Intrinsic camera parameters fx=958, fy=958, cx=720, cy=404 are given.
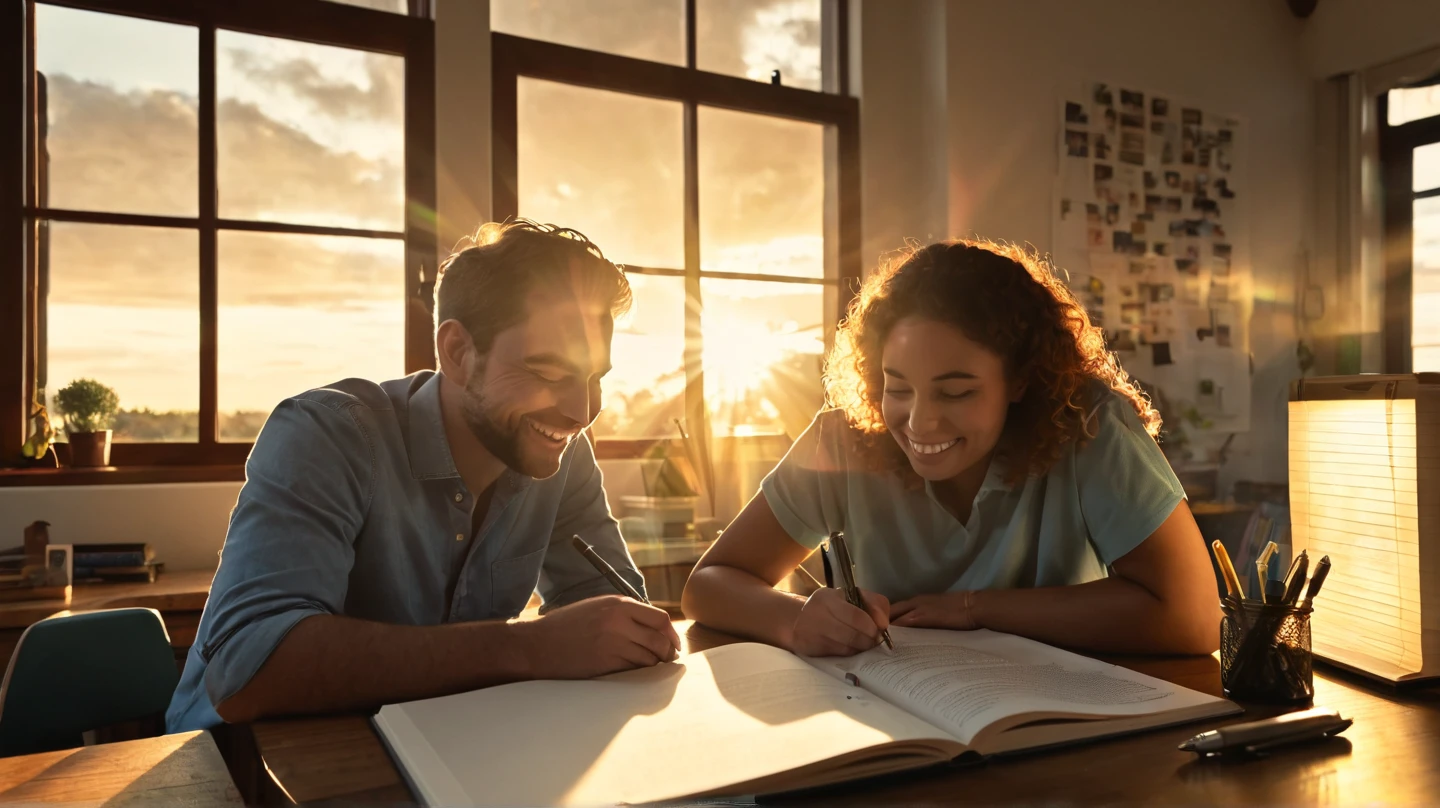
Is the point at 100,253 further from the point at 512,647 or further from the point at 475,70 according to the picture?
the point at 512,647

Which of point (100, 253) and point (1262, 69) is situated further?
point (1262, 69)

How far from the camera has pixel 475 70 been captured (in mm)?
2771

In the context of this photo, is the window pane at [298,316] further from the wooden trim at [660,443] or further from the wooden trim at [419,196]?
the wooden trim at [660,443]

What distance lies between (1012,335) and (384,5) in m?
2.22

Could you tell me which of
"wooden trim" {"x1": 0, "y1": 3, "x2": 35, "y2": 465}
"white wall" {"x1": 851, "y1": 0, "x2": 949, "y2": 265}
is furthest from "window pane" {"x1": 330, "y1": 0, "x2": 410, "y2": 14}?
"white wall" {"x1": 851, "y1": 0, "x2": 949, "y2": 265}

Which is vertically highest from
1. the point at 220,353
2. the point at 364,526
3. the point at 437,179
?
the point at 437,179

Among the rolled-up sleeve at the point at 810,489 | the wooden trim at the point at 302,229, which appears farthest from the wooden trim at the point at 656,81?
the rolled-up sleeve at the point at 810,489

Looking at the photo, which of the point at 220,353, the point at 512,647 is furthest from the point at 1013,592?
the point at 220,353

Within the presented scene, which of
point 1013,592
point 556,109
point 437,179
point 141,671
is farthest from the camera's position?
point 556,109

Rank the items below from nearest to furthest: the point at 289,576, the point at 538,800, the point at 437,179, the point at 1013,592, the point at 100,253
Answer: the point at 538,800
the point at 289,576
the point at 1013,592
the point at 100,253
the point at 437,179

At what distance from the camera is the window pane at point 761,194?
10.6 ft

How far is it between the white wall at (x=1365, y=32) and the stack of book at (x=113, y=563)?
4732 mm

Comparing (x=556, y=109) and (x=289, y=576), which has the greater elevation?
(x=556, y=109)

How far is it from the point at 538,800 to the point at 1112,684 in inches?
22.6
